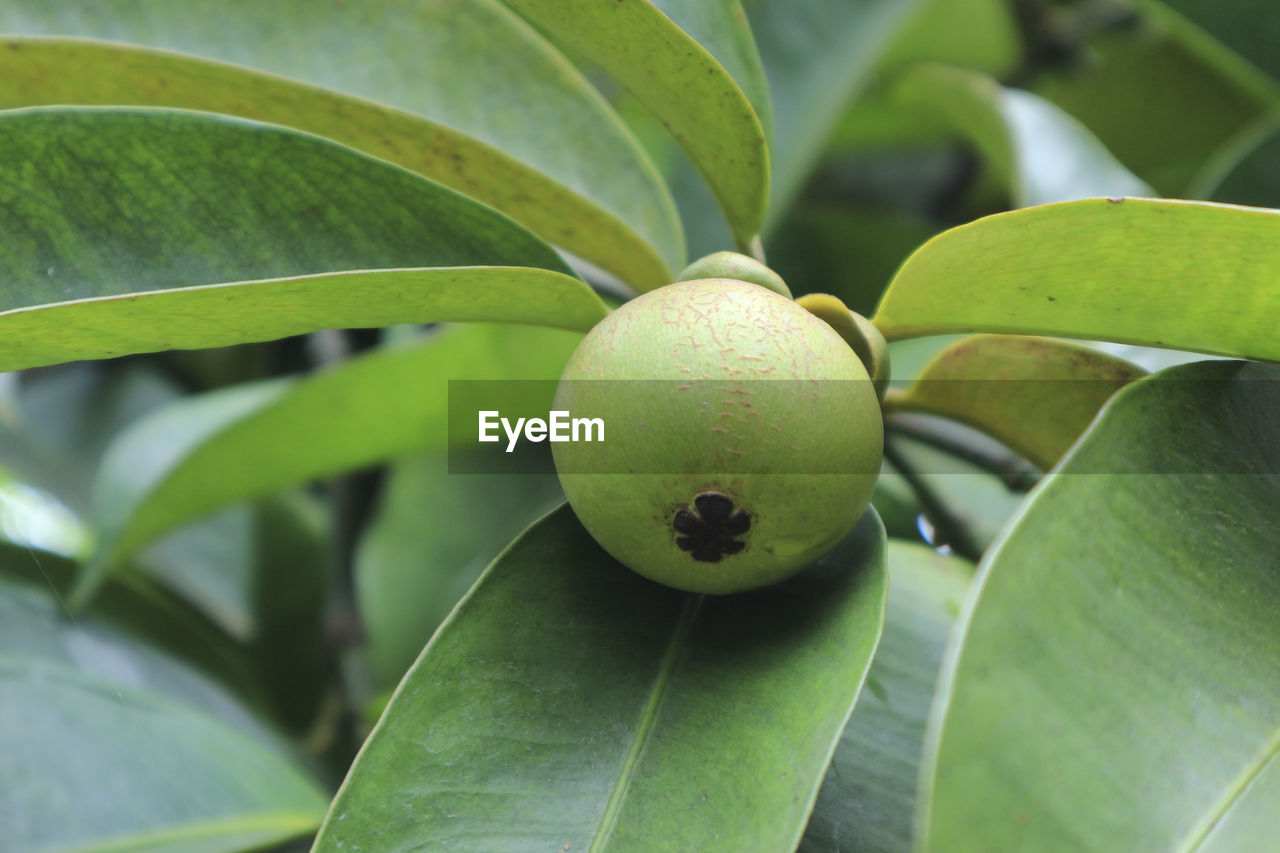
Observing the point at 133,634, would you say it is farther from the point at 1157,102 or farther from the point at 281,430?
the point at 1157,102

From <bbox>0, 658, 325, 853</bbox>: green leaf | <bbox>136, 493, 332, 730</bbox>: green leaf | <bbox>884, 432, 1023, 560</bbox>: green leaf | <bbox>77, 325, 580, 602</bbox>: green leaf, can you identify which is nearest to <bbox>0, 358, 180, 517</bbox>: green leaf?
<bbox>136, 493, 332, 730</bbox>: green leaf

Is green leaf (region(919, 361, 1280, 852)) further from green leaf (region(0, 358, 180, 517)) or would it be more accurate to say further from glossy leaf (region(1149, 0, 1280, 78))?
green leaf (region(0, 358, 180, 517))

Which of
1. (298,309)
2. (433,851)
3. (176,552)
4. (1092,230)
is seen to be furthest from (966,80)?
(176,552)

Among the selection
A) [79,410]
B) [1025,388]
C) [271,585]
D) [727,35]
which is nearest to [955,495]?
[1025,388]

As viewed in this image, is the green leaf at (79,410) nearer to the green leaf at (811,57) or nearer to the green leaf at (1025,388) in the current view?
the green leaf at (811,57)

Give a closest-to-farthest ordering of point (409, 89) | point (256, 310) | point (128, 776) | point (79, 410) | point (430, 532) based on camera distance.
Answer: point (256, 310) < point (409, 89) < point (128, 776) < point (430, 532) < point (79, 410)

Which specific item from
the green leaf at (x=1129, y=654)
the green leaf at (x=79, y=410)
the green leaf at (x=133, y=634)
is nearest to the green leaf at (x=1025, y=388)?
the green leaf at (x=1129, y=654)

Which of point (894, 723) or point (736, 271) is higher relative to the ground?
point (736, 271)
